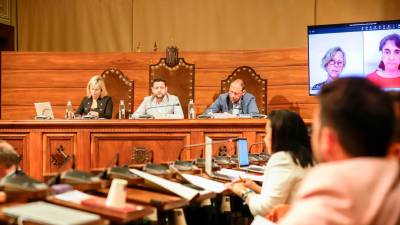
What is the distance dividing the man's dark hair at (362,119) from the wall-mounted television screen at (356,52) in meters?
4.35

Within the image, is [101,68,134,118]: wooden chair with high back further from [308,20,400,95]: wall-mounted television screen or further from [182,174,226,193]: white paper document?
[182,174,226,193]: white paper document

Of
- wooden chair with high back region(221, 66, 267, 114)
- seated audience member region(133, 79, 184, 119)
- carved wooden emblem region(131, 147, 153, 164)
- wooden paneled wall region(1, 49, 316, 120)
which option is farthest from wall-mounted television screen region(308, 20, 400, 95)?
carved wooden emblem region(131, 147, 153, 164)

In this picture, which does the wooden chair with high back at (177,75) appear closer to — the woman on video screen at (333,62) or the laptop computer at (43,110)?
the laptop computer at (43,110)

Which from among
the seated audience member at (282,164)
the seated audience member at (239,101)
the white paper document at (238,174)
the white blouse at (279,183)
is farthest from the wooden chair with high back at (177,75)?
the white blouse at (279,183)

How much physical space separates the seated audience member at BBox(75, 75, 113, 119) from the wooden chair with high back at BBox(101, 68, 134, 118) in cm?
59

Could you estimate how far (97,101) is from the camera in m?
6.02

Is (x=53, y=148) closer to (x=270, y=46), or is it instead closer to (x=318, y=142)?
(x=270, y=46)

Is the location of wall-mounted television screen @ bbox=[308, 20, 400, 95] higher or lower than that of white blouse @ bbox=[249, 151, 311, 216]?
higher

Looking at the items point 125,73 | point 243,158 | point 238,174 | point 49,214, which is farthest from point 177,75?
point 49,214

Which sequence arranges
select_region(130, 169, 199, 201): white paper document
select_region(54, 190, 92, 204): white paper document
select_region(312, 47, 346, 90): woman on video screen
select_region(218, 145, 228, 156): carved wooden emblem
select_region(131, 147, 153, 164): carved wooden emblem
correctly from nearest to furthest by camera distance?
select_region(54, 190, 92, 204): white paper document
select_region(130, 169, 199, 201): white paper document
select_region(218, 145, 228, 156): carved wooden emblem
select_region(131, 147, 153, 164): carved wooden emblem
select_region(312, 47, 346, 90): woman on video screen

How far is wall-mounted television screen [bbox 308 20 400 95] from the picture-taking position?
5.43 meters

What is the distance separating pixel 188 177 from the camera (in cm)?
261

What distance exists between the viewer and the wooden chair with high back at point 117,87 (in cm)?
667

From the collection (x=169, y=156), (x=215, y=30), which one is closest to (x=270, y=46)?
(x=215, y=30)
